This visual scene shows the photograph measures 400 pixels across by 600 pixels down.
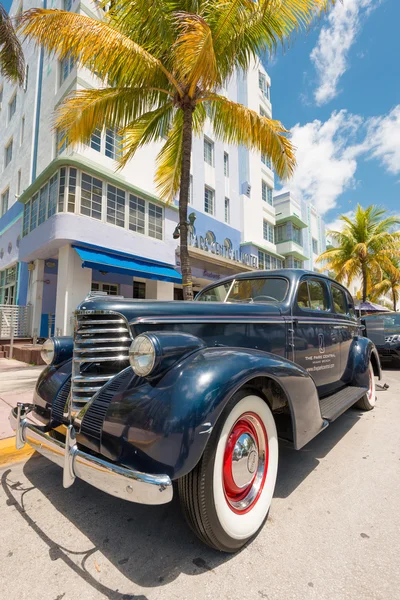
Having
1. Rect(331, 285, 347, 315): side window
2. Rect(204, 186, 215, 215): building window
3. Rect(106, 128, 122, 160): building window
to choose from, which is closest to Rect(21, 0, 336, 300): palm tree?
Rect(331, 285, 347, 315): side window

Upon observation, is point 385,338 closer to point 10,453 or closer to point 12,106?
point 10,453

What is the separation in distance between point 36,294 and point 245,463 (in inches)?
452

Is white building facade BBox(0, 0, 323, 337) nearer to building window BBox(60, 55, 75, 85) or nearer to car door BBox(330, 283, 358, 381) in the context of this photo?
building window BBox(60, 55, 75, 85)

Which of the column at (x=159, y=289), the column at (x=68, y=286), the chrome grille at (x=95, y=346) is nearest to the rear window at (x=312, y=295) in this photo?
the chrome grille at (x=95, y=346)

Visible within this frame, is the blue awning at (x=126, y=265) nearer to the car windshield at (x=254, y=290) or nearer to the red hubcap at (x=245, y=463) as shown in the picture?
the car windshield at (x=254, y=290)

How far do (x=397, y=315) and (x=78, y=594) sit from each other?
397 inches

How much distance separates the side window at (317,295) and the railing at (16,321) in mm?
10443

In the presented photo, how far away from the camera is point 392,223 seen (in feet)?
61.0

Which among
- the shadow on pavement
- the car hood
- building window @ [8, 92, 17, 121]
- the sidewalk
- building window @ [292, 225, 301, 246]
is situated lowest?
the shadow on pavement

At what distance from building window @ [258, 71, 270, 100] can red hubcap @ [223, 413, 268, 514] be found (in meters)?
24.8

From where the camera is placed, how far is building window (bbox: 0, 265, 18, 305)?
13853 millimetres

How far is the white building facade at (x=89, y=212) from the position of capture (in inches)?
383

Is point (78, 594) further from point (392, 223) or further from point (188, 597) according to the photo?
point (392, 223)

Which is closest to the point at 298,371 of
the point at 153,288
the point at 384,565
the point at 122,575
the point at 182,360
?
the point at 182,360
